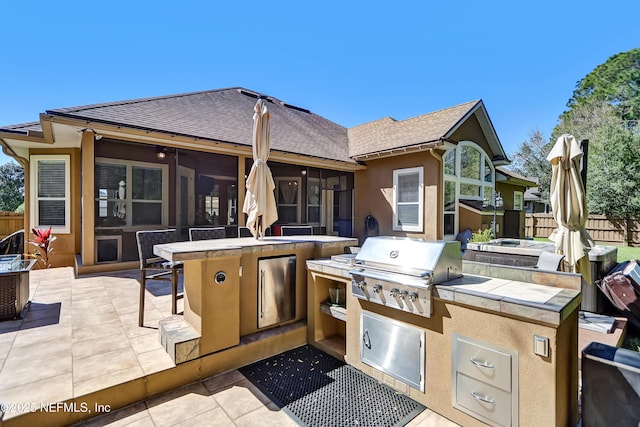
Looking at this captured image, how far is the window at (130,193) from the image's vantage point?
726cm

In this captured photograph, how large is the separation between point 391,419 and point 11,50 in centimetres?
1624

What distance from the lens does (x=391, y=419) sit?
2432 mm

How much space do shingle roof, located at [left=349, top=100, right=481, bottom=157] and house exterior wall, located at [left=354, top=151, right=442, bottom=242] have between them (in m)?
0.51

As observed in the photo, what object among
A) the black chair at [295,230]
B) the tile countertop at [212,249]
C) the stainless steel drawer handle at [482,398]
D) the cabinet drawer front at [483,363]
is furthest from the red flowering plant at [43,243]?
the stainless steel drawer handle at [482,398]

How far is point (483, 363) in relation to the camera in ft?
7.18

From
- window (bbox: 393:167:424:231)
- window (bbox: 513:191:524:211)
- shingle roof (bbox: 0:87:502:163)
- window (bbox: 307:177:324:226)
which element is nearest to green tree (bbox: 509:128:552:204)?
window (bbox: 513:191:524:211)

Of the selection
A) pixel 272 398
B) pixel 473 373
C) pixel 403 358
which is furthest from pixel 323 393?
pixel 473 373

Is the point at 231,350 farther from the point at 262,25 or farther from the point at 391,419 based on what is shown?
the point at 262,25

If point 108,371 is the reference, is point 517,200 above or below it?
above

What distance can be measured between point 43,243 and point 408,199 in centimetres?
1052

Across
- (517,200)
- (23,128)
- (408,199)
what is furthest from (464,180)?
(23,128)

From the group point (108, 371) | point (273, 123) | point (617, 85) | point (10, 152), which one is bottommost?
point (108, 371)

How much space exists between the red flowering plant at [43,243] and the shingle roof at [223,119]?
11.7 ft

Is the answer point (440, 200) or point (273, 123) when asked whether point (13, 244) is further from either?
point (440, 200)
